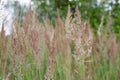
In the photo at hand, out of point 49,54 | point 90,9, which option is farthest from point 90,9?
point 49,54

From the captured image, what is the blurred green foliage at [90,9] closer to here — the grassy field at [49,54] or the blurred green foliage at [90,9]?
the blurred green foliage at [90,9]

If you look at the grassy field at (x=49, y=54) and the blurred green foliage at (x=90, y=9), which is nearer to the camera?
the grassy field at (x=49, y=54)

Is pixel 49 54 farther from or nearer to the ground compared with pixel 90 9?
nearer to the ground

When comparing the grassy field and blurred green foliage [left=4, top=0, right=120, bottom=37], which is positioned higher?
blurred green foliage [left=4, top=0, right=120, bottom=37]

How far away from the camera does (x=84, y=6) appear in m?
6.52

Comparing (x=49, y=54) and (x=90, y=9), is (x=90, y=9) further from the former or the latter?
(x=49, y=54)

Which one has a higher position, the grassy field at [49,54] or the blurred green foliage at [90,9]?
the blurred green foliage at [90,9]

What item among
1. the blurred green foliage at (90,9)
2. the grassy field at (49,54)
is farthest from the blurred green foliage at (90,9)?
the grassy field at (49,54)

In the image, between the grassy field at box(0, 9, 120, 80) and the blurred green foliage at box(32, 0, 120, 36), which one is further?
the blurred green foliage at box(32, 0, 120, 36)

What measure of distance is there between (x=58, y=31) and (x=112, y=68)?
712 millimetres

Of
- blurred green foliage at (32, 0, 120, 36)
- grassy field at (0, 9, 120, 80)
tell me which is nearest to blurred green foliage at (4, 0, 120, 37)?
blurred green foliage at (32, 0, 120, 36)

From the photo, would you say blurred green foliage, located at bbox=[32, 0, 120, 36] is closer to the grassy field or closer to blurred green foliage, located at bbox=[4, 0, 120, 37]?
blurred green foliage, located at bbox=[4, 0, 120, 37]

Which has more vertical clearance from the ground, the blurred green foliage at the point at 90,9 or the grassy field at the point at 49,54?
the blurred green foliage at the point at 90,9

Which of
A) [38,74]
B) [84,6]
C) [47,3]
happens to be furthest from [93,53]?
[47,3]
